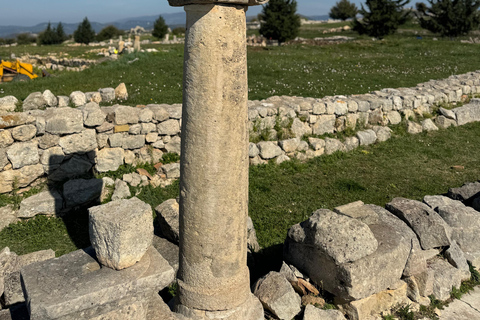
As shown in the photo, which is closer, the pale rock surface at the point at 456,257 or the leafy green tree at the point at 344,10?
the pale rock surface at the point at 456,257

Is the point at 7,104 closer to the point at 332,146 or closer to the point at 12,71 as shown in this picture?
the point at 332,146

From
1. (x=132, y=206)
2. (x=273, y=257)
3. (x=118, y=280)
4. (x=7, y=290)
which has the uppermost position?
(x=132, y=206)

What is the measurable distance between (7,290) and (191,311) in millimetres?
2064

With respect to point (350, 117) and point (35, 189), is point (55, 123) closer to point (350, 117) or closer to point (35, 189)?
point (35, 189)

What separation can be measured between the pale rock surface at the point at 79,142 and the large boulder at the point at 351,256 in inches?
169

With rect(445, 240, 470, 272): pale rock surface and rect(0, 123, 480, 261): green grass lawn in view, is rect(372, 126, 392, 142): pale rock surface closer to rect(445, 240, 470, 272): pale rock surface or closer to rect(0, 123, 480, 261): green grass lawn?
rect(0, 123, 480, 261): green grass lawn

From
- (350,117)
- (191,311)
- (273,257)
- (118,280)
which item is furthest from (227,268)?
(350,117)

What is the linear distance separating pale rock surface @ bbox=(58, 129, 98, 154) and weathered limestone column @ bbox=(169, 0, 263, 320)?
14.6ft

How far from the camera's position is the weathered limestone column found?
332cm

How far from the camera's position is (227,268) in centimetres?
376

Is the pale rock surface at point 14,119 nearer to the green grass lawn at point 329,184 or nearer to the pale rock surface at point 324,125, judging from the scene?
the green grass lawn at point 329,184

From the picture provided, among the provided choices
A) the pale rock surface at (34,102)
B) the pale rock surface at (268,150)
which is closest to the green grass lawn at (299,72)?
the pale rock surface at (34,102)

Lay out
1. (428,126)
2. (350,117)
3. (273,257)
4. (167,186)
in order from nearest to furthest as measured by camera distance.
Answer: (273,257), (167,186), (350,117), (428,126)

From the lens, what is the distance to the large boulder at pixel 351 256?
448 cm
